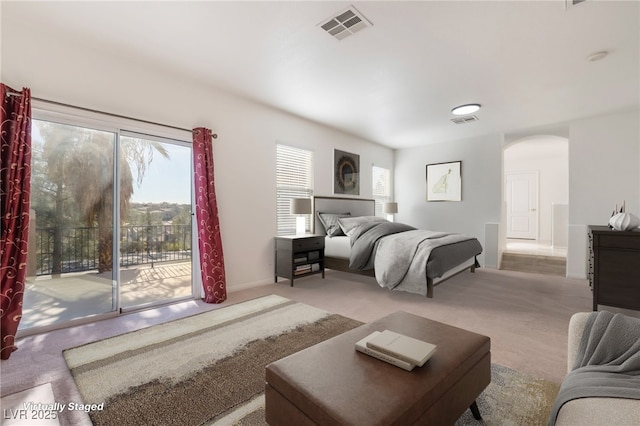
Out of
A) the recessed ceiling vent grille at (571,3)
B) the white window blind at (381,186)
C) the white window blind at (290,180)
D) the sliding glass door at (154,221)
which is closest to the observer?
the recessed ceiling vent grille at (571,3)

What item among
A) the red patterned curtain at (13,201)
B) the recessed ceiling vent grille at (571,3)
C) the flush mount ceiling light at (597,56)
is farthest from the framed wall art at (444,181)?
the red patterned curtain at (13,201)

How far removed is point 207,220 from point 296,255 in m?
1.39

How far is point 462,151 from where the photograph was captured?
6.09 metres

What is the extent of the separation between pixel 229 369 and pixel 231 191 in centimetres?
245

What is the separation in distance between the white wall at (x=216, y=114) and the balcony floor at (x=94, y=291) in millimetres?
721

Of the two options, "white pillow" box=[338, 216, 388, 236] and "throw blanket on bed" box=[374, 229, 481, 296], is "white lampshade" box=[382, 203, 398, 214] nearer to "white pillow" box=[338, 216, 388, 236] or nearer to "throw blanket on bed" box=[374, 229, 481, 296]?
"white pillow" box=[338, 216, 388, 236]

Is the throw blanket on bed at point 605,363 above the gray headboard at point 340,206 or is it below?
below

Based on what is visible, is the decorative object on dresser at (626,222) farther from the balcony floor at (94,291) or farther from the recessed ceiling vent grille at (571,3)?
the balcony floor at (94,291)

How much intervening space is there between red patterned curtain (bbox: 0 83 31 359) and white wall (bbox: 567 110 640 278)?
23.2 ft

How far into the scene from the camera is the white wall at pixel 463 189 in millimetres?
5676

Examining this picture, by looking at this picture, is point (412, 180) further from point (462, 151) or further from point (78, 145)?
point (78, 145)

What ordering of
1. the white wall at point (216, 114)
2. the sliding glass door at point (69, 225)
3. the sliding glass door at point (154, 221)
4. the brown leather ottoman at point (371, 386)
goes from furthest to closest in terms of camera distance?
the sliding glass door at point (154, 221) → the sliding glass door at point (69, 225) → the white wall at point (216, 114) → the brown leather ottoman at point (371, 386)

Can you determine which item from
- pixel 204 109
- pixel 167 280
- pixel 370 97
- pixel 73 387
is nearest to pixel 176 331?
pixel 73 387

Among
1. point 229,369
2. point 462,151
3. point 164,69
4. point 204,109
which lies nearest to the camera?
point 229,369
